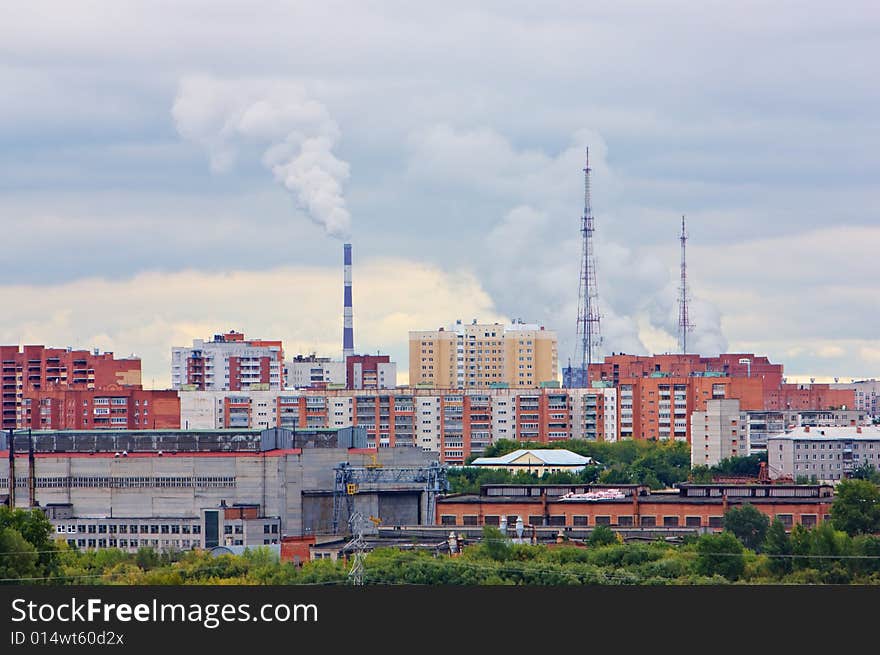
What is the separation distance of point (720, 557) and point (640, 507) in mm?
16820

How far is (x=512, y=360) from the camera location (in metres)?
148

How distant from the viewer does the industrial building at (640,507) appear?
72.2m

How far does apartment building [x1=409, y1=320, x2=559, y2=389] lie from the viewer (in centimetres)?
14775

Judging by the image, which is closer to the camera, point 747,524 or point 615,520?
point 747,524

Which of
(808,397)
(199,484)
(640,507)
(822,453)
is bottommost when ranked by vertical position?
(640,507)

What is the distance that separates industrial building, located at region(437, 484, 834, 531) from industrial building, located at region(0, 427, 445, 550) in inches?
96.4

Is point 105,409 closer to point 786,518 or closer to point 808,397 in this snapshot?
point 808,397

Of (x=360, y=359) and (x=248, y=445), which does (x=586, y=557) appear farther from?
(x=360, y=359)

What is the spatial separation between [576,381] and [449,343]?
10684 mm

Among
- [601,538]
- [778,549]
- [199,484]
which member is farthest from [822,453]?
[778,549]

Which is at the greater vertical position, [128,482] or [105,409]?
[105,409]

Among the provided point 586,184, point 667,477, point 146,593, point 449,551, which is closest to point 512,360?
point 586,184

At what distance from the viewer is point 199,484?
73.2 meters

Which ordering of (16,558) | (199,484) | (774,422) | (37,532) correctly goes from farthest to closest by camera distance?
(774,422)
(199,484)
(37,532)
(16,558)
